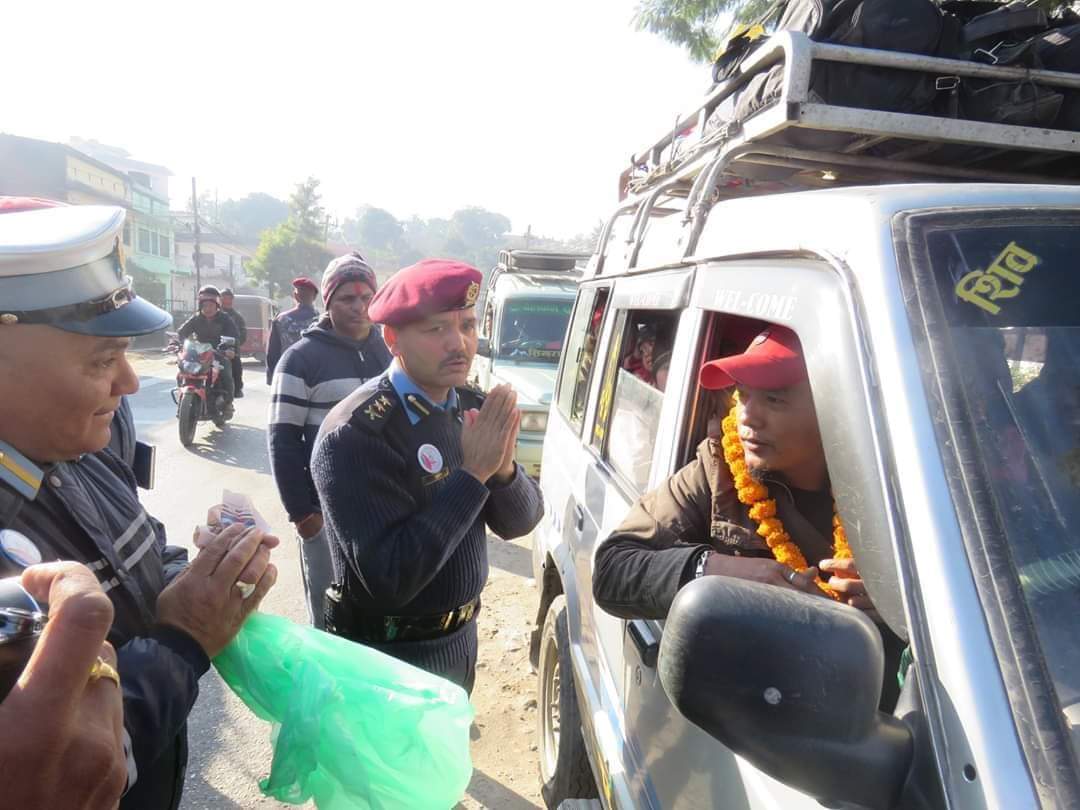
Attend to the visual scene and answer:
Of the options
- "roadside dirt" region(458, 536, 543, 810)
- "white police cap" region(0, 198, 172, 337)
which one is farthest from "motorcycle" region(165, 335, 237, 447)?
"white police cap" region(0, 198, 172, 337)

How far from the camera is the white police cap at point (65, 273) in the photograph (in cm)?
104

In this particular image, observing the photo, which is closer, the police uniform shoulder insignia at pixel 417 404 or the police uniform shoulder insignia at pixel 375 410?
the police uniform shoulder insignia at pixel 375 410

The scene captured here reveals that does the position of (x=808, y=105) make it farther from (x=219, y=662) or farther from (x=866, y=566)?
(x=219, y=662)

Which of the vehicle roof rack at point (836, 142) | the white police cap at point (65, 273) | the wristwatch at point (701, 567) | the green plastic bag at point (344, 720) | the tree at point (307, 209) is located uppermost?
the vehicle roof rack at point (836, 142)

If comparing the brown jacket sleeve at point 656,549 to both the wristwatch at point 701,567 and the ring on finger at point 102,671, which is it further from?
the ring on finger at point 102,671

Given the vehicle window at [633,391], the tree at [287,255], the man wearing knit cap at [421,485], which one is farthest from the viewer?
the tree at [287,255]

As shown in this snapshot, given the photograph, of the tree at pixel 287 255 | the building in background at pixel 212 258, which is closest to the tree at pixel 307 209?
the tree at pixel 287 255

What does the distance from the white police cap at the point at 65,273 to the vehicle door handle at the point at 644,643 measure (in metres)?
1.23

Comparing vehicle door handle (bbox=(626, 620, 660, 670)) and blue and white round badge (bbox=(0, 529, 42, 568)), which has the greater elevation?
blue and white round badge (bbox=(0, 529, 42, 568))

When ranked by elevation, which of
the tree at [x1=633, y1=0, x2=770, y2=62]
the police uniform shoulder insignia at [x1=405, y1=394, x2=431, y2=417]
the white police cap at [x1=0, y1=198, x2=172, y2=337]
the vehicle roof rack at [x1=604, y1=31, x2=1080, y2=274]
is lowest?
the police uniform shoulder insignia at [x1=405, y1=394, x2=431, y2=417]

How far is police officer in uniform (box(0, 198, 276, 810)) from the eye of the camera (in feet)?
3.49

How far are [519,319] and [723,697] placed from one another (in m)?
7.58

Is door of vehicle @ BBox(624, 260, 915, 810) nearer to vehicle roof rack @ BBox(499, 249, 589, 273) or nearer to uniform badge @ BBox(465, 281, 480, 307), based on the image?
uniform badge @ BBox(465, 281, 480, 307)

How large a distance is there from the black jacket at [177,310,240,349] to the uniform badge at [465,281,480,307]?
26.3 feet
